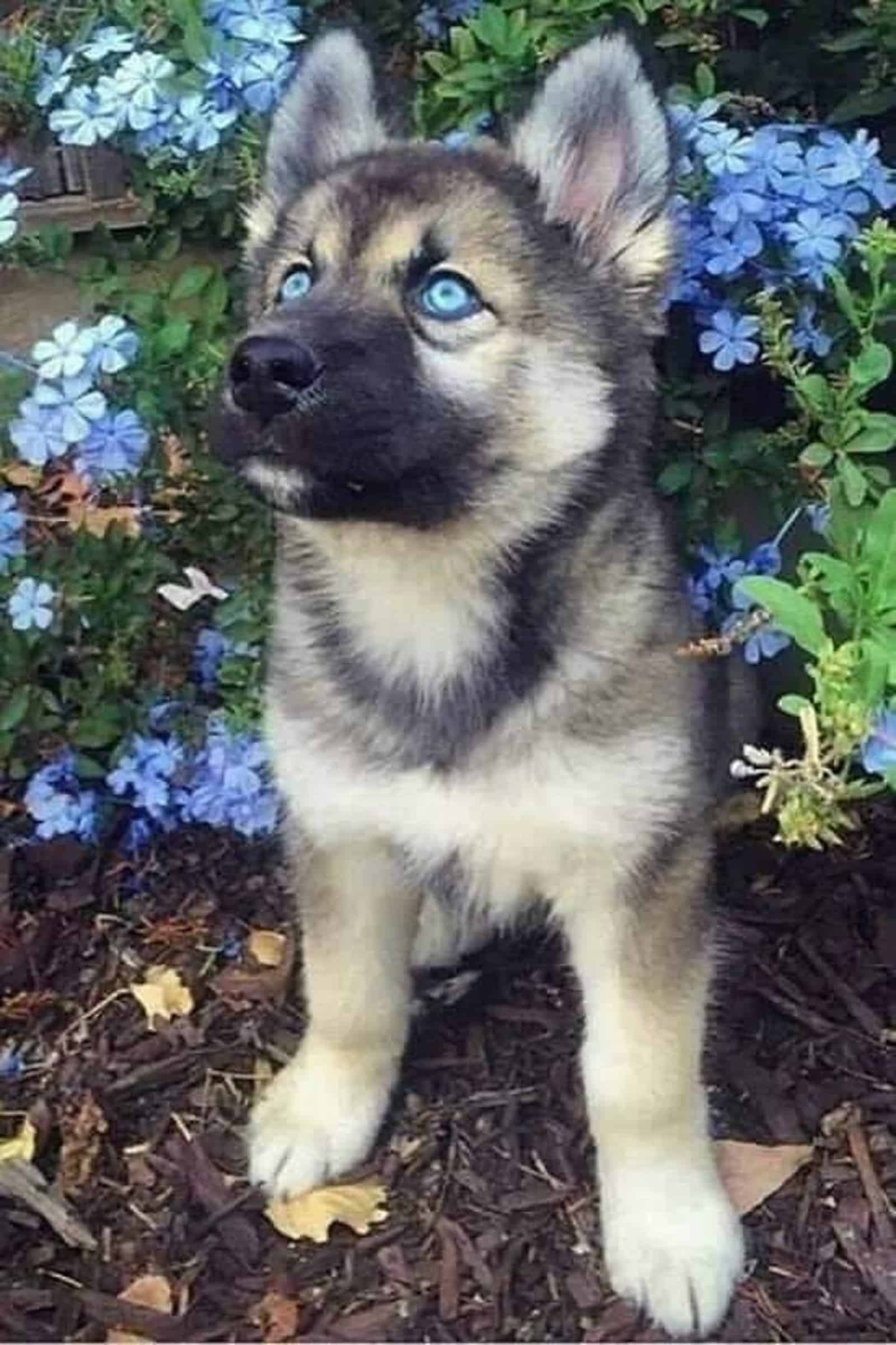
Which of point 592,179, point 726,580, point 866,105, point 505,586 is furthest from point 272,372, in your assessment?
point 866,105

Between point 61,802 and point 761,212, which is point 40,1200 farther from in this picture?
point 761,212

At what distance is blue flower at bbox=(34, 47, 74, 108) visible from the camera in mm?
3455

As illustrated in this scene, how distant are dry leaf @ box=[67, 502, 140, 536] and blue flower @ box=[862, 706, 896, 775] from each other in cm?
157

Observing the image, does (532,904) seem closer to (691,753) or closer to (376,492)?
(691,753)

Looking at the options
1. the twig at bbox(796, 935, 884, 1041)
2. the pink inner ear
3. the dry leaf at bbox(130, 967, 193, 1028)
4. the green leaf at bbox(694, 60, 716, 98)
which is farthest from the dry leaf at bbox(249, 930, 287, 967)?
the green leaf at bbox(694, 60, 716, 98)

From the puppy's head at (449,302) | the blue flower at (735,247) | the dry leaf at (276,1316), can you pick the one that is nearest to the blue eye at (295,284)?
the puppy's head at (449,302)

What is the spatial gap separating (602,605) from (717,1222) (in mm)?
861

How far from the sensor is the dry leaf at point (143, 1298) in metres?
3.18

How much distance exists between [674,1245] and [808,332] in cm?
128

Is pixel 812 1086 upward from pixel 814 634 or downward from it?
downward

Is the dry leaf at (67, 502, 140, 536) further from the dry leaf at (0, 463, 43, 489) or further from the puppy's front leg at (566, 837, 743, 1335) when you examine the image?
the puppy's front leg at (566, 837, 743, 1335)

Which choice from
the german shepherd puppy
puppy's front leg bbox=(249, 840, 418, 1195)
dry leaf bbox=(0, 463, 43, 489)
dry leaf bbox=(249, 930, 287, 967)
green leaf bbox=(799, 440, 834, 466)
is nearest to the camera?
the german shepherd puppy

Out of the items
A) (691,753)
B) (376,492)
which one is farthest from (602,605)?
(376,492)

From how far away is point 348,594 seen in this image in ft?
10.3
